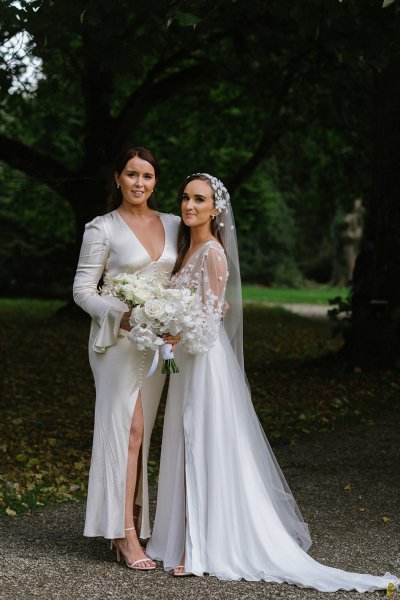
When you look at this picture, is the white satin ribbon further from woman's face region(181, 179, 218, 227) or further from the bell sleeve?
woman's face region(181, 179, 218, 227)

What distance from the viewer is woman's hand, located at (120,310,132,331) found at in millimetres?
4840

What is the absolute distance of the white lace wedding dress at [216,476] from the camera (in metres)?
4.91

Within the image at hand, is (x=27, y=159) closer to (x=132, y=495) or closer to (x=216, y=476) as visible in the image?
(x=132, y=495)

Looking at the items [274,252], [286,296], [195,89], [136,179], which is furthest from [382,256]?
[274,252]

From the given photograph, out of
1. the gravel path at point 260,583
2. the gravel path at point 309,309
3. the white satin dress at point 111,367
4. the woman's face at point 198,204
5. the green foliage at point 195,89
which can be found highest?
the green foliage at point 195,89

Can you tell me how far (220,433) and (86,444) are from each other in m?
4.03

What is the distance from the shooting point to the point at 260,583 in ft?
15.6

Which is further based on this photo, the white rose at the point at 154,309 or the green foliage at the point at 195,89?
the green foliage at the point at 195,89

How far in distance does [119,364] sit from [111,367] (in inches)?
1.9

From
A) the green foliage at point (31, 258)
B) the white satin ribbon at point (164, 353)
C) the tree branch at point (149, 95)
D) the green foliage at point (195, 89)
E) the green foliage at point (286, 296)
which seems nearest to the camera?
the white satin ribbon at point (164, 353)

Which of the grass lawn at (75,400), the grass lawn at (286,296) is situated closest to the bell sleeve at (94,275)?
the grass lawn at (75,400)

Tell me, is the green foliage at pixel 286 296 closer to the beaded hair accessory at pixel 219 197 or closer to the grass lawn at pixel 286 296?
the grass lawn at pixel 286 296

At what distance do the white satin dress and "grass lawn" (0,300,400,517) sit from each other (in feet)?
5.20

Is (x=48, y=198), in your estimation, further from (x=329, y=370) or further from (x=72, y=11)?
(x=72, y=11)
